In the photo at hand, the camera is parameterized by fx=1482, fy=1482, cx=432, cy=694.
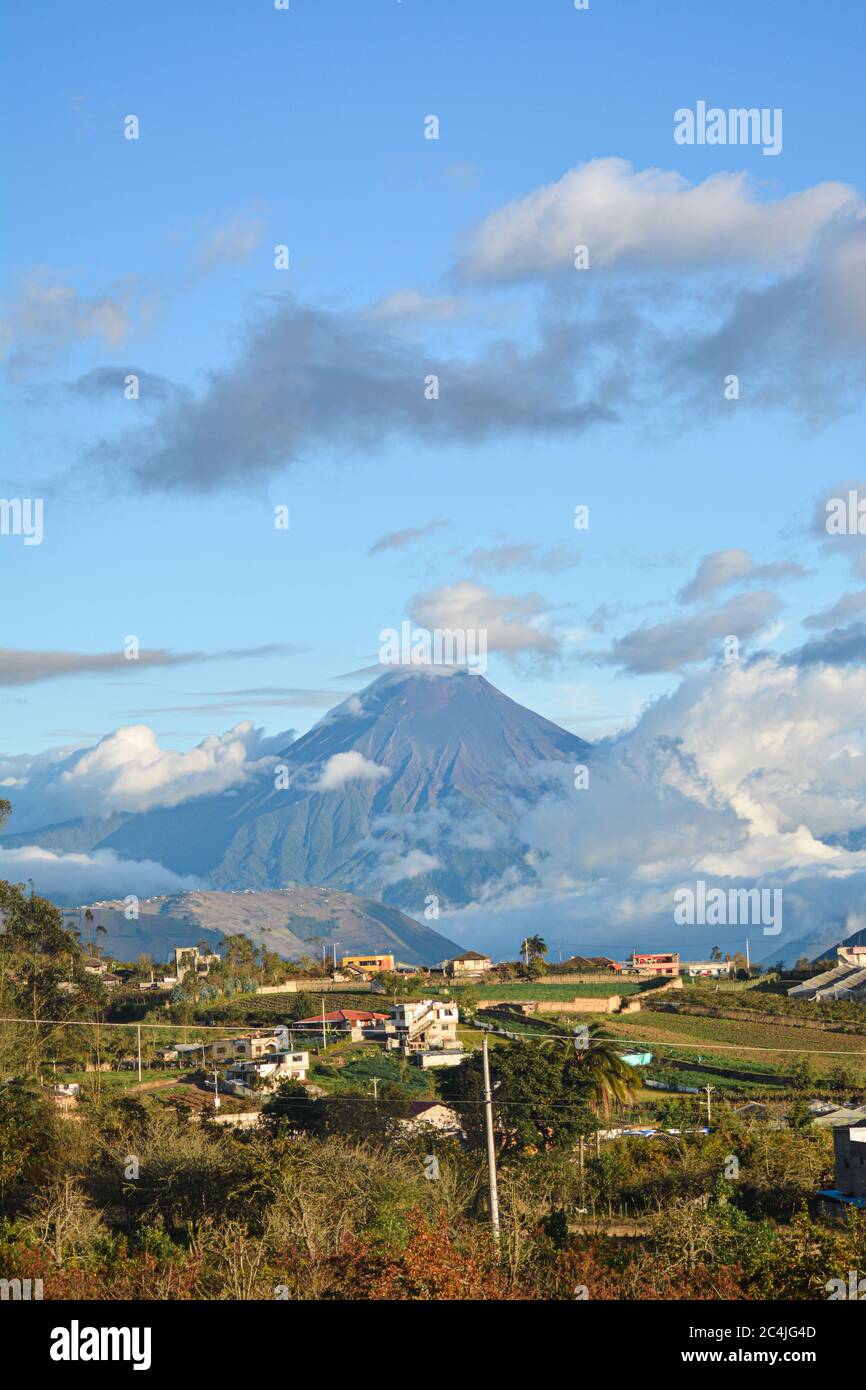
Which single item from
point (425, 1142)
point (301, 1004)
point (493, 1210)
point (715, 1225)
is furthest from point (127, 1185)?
point (301, 1004)

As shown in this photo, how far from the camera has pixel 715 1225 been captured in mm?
26781

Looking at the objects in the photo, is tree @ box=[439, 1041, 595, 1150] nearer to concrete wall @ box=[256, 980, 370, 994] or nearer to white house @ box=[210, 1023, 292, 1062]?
white house @ box=[210, 1023, 292, 1062]

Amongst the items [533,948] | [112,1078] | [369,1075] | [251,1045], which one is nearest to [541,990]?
[533,948]

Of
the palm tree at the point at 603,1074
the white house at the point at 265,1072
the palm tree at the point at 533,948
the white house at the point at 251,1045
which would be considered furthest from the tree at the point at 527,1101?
the palm tree at the point at 533,948

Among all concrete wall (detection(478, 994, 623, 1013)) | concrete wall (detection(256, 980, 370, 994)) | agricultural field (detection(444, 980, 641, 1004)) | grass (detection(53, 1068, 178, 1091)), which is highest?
concrete wall (detection(256, 980, 370, 994))

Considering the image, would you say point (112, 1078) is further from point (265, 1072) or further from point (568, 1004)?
point (568, 1004)

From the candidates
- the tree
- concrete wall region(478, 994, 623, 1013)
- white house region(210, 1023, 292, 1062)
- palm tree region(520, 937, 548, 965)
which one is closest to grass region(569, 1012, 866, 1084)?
concrete wall region(478, 994, 623, 1013)

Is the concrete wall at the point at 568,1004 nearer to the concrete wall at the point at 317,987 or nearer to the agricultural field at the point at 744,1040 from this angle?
the agricultural field at the point at 744,1040

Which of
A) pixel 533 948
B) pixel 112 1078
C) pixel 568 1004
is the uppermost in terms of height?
pixel 533 948

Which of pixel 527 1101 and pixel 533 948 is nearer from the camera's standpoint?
pixel 527 1101

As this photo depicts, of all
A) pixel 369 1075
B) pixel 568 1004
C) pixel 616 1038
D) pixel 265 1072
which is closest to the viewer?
pixel 265 1072
